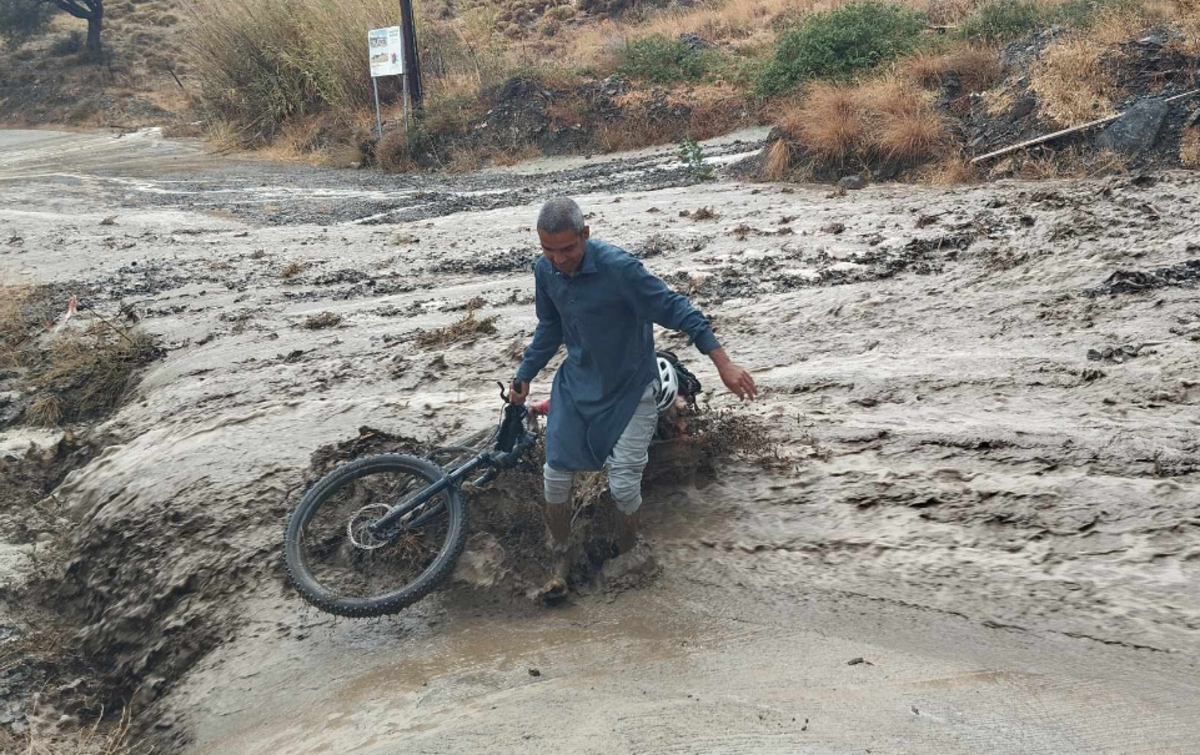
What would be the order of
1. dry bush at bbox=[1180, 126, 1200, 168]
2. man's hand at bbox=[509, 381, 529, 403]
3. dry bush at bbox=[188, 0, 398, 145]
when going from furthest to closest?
1. dry bush at bbox=[188, 0, 398, 145]
2. dry bush at bbox=[1180, 126, 1200, 168]
3. man's hand at bbox=[509, 381, 529, 403]

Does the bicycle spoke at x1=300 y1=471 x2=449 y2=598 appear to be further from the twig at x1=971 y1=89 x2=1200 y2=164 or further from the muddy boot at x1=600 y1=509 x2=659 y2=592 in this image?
the twig at x1=971 y1=89 x2=1200 y2=164

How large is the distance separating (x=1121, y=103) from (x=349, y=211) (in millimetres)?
8910

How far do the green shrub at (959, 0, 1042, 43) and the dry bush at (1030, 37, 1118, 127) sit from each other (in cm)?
232

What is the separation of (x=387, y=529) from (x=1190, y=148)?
7.43m

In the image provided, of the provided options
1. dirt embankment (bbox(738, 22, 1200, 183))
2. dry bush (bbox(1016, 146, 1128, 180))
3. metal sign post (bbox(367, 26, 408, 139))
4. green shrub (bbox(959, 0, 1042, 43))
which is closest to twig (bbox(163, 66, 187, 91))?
metal sign post (bbox(367, 26, 408, 139))

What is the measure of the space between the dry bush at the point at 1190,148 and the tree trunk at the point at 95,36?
39222 millimetres

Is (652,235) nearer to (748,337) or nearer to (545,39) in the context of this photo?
(748,337)

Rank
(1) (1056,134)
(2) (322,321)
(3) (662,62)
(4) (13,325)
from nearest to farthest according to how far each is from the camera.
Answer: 1. (2) (322,321)
2. (4) (13,325)
3. (1) (1056,134)
4. (3) (662,62)

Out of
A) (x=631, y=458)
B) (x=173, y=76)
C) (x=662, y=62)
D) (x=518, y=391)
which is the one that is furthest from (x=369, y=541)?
(x=173, y=76)

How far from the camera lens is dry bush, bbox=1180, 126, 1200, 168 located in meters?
7.68

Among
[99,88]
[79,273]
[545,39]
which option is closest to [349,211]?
[79,273]

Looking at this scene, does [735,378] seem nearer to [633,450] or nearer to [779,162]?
[633,450]

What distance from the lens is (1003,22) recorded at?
1234 cm

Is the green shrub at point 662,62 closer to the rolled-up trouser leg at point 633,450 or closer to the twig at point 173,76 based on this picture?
the rolled-up trouser leg at point 633,450
